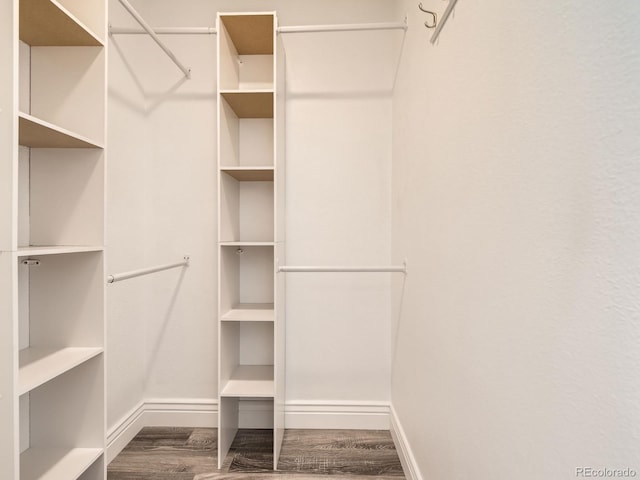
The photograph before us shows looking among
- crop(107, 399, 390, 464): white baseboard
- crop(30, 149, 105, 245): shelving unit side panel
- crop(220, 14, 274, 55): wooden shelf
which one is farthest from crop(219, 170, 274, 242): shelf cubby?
crop(107, 399, 390, 464): white baseboard

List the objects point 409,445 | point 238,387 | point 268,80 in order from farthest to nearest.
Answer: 1. point 268,80
2. point 238,387
3. point 409,445

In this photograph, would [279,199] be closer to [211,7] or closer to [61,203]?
[61,203]

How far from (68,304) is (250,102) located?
1275mm

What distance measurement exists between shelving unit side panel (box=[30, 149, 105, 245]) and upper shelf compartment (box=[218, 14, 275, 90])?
0.84 m

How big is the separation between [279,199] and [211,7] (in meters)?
1.28

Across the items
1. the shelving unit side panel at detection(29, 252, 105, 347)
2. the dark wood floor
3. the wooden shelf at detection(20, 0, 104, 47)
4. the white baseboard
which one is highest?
the wooden shelf at detection(20, 0, 104, 47)

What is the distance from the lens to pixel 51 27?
126 cm

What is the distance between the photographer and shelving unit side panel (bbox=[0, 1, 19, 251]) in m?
0.97

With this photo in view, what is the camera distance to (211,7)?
7.27 feet

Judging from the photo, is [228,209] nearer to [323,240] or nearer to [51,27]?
[323,240]

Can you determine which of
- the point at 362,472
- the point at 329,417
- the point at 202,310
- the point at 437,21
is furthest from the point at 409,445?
the point at 437,21

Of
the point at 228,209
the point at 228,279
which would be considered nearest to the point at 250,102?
the point at 228,209

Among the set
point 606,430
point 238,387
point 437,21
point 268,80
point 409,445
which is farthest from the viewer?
point 268,80

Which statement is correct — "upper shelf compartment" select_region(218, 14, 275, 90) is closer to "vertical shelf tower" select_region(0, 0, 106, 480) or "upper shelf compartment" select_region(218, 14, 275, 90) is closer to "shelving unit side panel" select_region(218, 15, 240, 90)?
"shelving unit side panel" select_region(218, 15, 240, 90)
